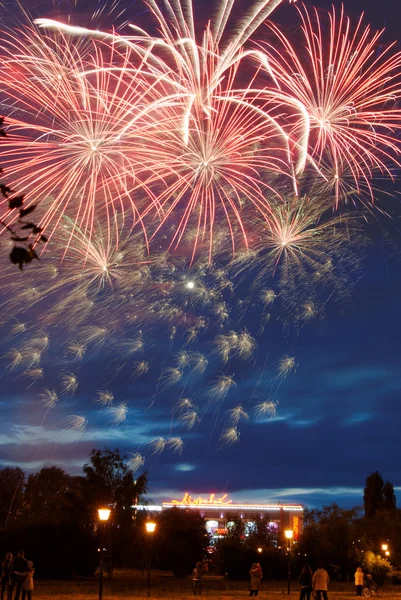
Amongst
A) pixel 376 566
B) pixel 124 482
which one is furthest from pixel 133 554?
pixel 376 566

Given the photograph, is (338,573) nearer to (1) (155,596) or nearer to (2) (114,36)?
(1) (155,596)

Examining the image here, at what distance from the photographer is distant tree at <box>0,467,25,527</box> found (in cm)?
8569

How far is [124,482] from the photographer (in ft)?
204

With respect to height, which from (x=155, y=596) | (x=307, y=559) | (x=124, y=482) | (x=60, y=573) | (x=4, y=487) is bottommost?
(x=155, y=596)

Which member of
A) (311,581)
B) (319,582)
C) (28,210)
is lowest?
(28,210)

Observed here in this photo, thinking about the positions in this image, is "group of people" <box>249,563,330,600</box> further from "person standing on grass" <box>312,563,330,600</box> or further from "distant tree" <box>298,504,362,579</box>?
"distant tree" <box>298,504,362,579</box>

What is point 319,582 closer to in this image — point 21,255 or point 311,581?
point 311,581

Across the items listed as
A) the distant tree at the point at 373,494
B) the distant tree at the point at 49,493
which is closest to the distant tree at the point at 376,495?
the distant tree at the point at 373,494

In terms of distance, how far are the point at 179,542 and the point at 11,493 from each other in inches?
1520

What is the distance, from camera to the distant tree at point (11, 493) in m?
85.7

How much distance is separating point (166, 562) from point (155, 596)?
29.2m

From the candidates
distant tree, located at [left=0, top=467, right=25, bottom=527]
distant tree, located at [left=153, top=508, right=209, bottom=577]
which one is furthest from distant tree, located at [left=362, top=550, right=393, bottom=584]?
distant tree, located at [left=0, top=467, right=25, bottom=527]

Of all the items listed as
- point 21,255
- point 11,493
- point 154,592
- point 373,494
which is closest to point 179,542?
point 154,592

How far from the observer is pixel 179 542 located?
57219mm
